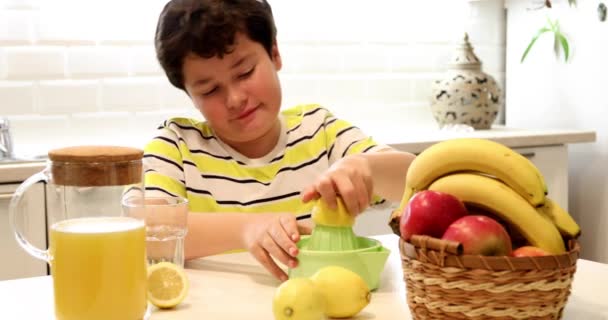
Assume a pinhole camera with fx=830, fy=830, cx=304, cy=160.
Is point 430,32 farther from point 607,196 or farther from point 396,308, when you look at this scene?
point 396,308

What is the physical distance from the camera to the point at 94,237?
962 mm

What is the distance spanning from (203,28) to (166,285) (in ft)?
2.25

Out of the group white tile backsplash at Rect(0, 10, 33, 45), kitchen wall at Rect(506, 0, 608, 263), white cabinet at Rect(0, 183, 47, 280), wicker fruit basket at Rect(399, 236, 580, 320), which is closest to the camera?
wicker fruit basket at Rect(399, 236, 580, 320)

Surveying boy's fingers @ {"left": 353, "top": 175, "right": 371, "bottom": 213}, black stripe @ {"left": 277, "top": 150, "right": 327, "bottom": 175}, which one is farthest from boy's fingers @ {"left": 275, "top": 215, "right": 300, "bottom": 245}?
black stripe @ {"left": 277, "top": 150, "right": 327, "bottom": 175}

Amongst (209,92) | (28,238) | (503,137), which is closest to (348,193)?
(209,92)

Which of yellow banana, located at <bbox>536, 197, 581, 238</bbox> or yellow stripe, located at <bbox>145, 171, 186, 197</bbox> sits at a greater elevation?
yellow banana, located at <bbox>536, 197, 581, 238</bbox>

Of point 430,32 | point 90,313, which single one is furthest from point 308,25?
point 90,313

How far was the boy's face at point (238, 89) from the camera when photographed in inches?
64.6

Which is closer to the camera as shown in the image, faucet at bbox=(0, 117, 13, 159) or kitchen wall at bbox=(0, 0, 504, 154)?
faucet at bbox=(0, 117, 13, 159)

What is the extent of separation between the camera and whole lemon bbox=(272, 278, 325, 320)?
96 cm

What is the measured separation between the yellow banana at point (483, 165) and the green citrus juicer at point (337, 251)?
13 centimetres

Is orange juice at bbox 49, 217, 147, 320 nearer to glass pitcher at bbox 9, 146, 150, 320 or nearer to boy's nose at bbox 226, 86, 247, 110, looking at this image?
glass pitcher at bbox 9, 146, 150, 320

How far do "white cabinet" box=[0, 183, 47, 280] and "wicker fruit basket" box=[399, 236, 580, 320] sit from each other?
56.2 inches

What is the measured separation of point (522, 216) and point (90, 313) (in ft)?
1.68
